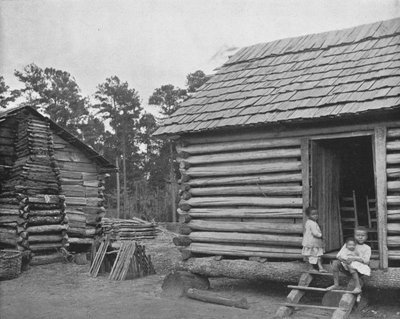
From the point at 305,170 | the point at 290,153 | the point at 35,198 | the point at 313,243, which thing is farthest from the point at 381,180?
the point at 35,198

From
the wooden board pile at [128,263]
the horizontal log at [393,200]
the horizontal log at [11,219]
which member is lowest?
the wooden board pile at [128,263]

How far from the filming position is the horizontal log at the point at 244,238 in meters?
8.46

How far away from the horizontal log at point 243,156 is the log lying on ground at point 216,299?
8.45 ft

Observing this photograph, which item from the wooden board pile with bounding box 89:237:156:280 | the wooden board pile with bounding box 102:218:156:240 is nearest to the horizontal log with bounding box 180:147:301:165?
the wooden board pile with bounding box 89:237:156:280

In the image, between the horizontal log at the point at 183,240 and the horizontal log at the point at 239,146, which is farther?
the horizontal log at the point at 183,240

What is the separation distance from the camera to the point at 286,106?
335 inches

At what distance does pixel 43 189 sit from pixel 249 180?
8.45 meters

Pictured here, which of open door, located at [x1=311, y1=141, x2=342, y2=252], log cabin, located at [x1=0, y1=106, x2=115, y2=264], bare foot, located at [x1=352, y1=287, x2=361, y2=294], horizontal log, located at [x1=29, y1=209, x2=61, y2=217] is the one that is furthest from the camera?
horizontal log, located at [x1=29, y1=209, x2=61, y2=217]

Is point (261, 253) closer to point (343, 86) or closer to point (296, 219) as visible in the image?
point (296, 219)

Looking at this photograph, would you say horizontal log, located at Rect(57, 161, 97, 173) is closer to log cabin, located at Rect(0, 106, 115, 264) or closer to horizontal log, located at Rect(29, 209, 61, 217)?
log cabin, located at Rect(0, 106, 115, 264)

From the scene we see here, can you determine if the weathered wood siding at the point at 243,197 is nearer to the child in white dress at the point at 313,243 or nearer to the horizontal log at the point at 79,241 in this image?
the child in white dress at the point at 313,243

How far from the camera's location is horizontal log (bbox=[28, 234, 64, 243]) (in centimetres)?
1452

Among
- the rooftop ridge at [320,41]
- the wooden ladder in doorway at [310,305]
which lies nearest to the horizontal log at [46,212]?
the rooftop ridge at [320,41]

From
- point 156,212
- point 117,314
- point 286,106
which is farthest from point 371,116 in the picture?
point 156,212
